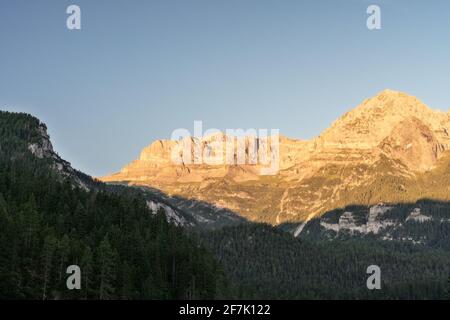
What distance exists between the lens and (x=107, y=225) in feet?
655

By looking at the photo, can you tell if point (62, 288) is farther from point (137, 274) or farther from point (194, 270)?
point (194, 270)

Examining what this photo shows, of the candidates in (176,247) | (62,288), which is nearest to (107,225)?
(176,247)

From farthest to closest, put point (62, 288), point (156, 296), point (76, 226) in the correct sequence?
point (76, 226)
point (156, 296)
point (62, 288)

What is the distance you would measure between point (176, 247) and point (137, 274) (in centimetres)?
2438

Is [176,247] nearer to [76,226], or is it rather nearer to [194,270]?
[194,270]

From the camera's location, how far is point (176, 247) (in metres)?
190

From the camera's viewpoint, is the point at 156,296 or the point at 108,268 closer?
the point at 108,268
